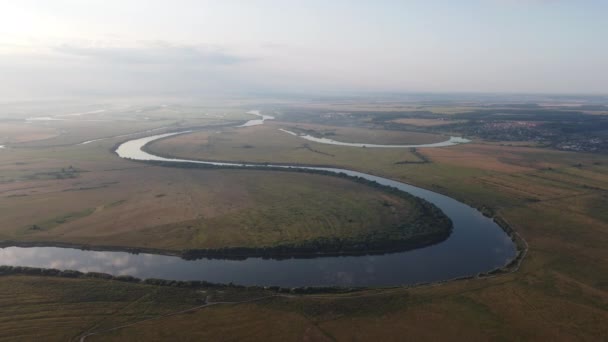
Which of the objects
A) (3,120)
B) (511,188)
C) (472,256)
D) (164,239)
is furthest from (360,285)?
(3,120)

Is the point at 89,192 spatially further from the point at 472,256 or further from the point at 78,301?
the point at 472,256

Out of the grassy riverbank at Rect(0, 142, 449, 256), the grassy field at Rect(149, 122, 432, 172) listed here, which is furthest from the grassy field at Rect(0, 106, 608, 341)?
the grassy field at Rect(149, 122, 432, 172)

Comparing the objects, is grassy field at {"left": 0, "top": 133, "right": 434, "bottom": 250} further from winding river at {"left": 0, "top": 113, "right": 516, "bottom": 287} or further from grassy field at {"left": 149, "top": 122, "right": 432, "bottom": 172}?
grassy field at {"left": 149, "top": 122, "right": 432, "bottom": 172}

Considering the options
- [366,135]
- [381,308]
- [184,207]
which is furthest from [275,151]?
[381,308]

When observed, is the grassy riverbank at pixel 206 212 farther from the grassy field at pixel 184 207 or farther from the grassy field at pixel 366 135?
the grassy field at pixel 366 135

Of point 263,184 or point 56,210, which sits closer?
point 56,210

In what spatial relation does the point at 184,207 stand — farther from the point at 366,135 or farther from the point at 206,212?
the point at 366,135

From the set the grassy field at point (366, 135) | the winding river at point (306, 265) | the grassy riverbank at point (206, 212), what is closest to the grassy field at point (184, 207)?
the grassy riverbank at point (206, 212)

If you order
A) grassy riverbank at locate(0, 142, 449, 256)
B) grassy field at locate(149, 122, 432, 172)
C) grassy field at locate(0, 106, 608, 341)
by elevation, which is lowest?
grassy field at locate(0, 106, 608, 341)

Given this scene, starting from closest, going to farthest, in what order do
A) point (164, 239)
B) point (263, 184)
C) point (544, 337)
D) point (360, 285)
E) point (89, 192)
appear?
1. point (544, 337)
2. point (360, 285)
3. point (164, 239)
4. point (89, 192)
5. point (263, 184)
